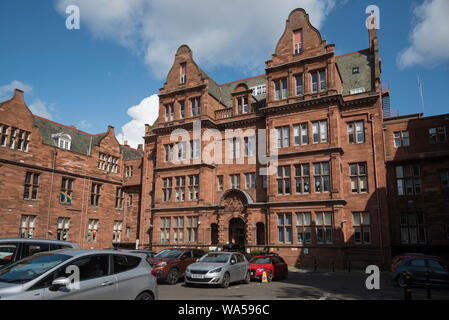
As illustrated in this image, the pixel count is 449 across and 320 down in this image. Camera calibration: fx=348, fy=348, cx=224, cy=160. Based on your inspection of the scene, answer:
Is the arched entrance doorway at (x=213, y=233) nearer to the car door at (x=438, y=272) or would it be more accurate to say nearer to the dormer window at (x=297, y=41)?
the dormer window at (x=297, y=41)

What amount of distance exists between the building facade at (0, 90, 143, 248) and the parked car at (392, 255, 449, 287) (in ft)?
96.4

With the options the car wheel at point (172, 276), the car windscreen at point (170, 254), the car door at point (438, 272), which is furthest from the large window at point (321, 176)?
the car wheel at point (172, 276)

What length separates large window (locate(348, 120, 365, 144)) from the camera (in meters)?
29.0

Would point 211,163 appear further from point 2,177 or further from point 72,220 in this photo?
point 2,177

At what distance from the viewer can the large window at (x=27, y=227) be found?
30.7 metres

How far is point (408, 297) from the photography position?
35.7 feet

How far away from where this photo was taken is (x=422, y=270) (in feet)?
54.0

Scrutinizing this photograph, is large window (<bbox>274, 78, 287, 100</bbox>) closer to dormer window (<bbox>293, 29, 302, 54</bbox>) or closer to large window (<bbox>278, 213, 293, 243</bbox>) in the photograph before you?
dormer window (<bbox>293, 29, 302, 54</bbox>)

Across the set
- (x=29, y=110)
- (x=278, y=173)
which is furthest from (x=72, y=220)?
(x=278, y=173)

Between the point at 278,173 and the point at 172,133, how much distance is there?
40.5ft

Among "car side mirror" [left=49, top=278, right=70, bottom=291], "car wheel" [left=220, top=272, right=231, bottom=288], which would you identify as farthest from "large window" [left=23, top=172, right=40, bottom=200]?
"car side mirror" [left=49, top=278, right=70, bottom=291]

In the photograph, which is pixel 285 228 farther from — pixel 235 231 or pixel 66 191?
pixel 66 191

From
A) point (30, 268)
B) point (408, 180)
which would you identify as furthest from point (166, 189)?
point (30, 268)

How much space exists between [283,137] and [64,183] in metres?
22.3
